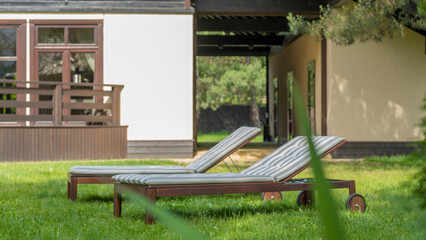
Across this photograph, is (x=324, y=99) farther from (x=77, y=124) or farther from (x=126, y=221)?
(x=126, y=221)

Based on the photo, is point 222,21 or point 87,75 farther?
point 222,21

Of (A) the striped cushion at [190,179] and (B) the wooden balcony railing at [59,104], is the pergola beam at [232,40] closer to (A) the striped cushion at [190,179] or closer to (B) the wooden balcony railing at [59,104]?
(B) the wooden balcony railing at [59,104]

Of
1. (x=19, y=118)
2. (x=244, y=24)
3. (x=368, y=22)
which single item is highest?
(x=244, y=24)

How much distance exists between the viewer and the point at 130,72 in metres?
11.7

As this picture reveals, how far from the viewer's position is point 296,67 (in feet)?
51.7

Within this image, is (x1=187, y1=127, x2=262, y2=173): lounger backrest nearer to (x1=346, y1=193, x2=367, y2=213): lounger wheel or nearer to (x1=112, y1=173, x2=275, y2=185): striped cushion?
(x1=112, y1=173, x2=275, y2=185): striped cushion

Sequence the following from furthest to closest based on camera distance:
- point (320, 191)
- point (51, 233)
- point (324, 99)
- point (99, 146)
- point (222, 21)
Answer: point (222, 21) < point (324, 99) < point (99, 146) < point (51, 233) < point (320, 191)

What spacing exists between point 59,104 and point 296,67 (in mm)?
6829

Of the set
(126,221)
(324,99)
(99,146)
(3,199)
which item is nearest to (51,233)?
(126,221)

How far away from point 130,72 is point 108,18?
42.7 inches

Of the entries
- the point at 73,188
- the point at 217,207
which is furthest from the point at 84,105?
the point at 217,207

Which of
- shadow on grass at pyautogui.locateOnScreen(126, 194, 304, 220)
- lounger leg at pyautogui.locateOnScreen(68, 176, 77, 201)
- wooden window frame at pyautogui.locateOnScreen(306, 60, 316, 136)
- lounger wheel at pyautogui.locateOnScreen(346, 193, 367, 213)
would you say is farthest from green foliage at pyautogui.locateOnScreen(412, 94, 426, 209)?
wooden window frame at pyautogui.locateOnScreen(306, 60, 316, 136)

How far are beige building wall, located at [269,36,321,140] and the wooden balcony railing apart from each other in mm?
3562

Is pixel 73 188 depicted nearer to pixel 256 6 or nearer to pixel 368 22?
pixel 368 22
